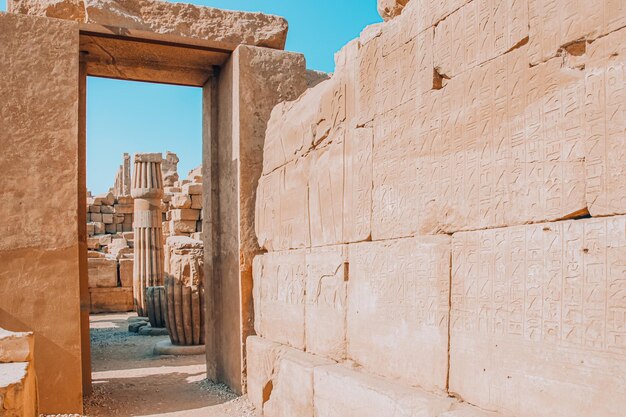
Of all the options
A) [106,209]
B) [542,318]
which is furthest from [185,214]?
[542,318]

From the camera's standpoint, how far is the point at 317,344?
402cm

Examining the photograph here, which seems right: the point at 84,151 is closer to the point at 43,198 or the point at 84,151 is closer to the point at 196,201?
the point at 43,198

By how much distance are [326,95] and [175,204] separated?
1136 centimetres

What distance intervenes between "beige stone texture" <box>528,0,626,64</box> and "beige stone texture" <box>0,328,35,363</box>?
10.4 feet

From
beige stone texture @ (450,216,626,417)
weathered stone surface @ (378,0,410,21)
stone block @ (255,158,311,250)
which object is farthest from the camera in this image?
stone block @ (255,158,311,250)

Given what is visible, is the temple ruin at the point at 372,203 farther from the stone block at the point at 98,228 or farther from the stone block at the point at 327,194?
the stone block at the point at 98,228

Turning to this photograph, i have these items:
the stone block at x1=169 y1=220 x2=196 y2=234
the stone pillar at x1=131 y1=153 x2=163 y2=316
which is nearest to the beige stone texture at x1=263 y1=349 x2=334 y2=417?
the stone pillar at x1=131 y1=153 x2=163 y2=316

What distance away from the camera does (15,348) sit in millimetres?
3402

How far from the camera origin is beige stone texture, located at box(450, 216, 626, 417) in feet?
6.33

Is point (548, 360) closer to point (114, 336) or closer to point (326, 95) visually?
point (326, 95)

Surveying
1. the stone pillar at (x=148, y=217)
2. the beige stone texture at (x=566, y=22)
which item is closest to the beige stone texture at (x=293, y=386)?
the beige stone texture at (x=566, y=22)

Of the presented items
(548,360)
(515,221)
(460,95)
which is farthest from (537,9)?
(548,360)

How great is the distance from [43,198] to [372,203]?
2984 mm

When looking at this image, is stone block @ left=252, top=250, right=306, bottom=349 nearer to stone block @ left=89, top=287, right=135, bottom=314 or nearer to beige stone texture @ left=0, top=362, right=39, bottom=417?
beige stone texture @ left=0, top=362, right=39, bottom=417
